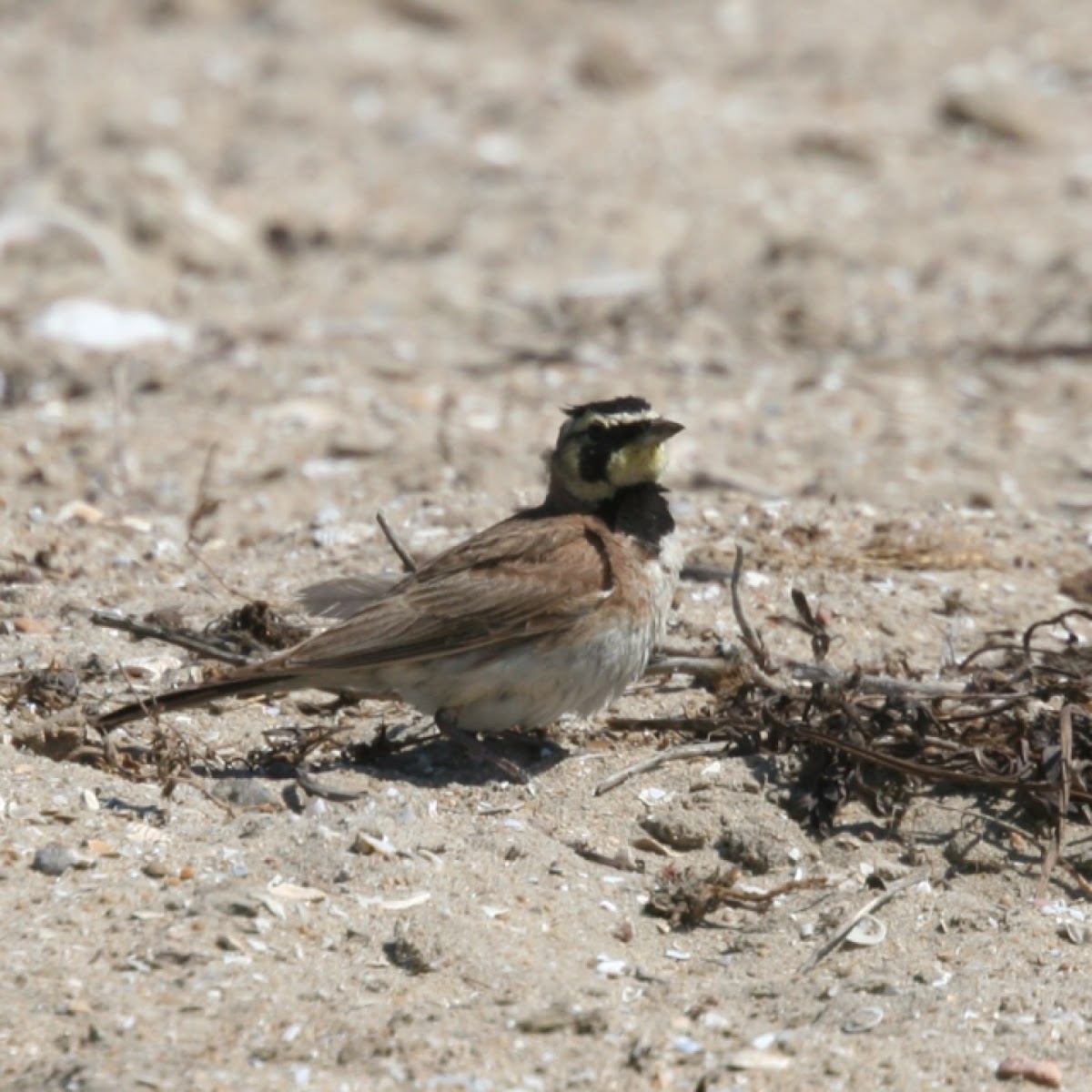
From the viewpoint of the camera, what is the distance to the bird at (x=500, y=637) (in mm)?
5426

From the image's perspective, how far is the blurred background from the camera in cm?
880

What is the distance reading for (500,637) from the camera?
5508 mm

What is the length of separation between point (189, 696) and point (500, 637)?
0.86 m

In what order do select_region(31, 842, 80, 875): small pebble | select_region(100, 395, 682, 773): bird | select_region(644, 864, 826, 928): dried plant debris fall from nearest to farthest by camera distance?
select_region(31, 842, 80, 875): small pebble → select_region(644, 864, 826, 928): dried plant debris → select_region(100, 395, 682, 773): bird

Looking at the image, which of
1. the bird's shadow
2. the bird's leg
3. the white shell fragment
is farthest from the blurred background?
the bird's leg

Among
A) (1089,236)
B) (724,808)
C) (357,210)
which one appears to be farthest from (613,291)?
(724,808)

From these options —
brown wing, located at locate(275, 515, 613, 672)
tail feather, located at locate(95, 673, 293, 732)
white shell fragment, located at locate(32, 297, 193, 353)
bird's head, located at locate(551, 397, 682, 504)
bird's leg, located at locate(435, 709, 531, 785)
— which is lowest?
white shell fragment, located at locate(32, 297, 193, 353)

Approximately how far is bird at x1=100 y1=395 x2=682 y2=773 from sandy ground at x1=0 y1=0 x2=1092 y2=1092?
0.23 meters

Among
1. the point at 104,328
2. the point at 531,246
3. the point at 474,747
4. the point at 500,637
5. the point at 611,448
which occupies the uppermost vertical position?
the point at 611,448

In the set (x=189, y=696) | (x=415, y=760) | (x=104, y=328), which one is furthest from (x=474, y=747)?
(x=104, y=328)

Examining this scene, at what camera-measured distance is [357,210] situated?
12.3m

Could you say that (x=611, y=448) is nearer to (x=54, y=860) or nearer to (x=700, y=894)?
(x=700, y=894)

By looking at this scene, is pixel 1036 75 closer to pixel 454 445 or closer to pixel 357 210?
pixel 357 210

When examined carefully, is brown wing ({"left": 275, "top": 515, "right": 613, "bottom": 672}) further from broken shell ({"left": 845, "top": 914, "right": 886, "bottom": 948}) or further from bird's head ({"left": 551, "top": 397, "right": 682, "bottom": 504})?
broken shell ({"left": 845, "top": 914, "right": 886, "bottom": 948})
